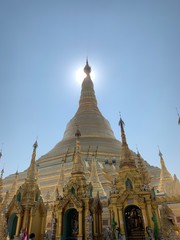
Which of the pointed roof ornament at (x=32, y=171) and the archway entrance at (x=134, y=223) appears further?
the pointed roof ornament at (x=32, y=171)

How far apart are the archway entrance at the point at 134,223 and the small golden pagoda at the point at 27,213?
5.95 meters

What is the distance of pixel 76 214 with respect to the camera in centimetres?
1442

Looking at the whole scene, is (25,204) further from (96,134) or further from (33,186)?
(96,134)

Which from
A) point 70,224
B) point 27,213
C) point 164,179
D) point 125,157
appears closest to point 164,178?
point 164,179

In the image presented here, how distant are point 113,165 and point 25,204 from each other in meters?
20.5

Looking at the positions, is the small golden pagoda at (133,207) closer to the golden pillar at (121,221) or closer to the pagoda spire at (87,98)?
the golden pillar at (121,221)

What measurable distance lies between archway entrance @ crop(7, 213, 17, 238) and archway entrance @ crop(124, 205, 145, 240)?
25.6ft

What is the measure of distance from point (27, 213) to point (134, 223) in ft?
23.6

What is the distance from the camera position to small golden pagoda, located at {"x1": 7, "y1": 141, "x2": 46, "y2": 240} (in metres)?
14.0

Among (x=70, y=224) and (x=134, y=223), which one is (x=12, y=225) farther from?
(x=134, y=223)

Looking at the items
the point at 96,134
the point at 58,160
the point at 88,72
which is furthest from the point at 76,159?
the point at 88,72

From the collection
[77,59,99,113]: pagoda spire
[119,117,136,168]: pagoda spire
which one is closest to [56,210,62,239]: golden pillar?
[119,117,136,168]: pagoda spire

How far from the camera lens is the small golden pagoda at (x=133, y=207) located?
41.2 feet

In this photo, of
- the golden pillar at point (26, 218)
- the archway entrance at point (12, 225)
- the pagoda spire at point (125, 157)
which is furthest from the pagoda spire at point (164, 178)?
the archway entrance at point (12, 225)
